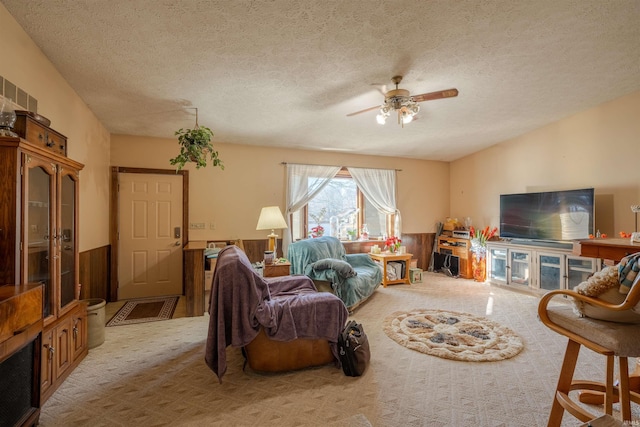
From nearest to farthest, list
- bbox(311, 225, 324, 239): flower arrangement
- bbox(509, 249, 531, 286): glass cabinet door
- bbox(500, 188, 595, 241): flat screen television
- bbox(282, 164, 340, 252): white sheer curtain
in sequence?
bbox(500, 188, 595, 241): flat screen television, bbox(509, 249, 531, 286): glass cabinet door, bbox(282, 164, 340, 252): white sheer curtain, bbox(311, 225, 324, 239): flower arrangement

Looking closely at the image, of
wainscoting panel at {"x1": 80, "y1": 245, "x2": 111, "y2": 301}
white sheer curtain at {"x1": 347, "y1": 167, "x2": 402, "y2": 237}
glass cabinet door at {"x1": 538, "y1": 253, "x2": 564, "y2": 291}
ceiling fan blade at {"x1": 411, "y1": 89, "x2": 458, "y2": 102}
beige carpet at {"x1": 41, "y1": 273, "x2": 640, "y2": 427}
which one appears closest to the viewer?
beige carpet at {"x1": 41, "y1": 273, "x2": 640, "y2": 427}

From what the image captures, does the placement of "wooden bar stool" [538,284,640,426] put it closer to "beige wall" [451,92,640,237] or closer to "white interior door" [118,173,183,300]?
"beige wall" [451,92,640,237]

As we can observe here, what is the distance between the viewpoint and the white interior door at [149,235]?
4305 mm

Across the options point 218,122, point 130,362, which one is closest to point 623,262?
point 130,362

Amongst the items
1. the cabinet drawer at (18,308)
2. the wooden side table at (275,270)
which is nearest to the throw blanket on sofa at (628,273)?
the cabinet drawer at (18,308)

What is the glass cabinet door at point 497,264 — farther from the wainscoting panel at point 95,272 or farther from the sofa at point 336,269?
the wainscoting panel at point 95,272

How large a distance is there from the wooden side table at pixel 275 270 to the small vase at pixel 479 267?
3.82 metres

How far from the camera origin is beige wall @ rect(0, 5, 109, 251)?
2.04 m

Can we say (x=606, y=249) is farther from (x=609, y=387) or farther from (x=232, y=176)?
(x=232, y=176)

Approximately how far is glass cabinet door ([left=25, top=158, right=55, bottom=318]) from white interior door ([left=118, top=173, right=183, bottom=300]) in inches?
94.2

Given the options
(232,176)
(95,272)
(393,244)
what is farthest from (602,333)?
(95,272)

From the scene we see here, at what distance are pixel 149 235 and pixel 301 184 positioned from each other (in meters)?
2.53

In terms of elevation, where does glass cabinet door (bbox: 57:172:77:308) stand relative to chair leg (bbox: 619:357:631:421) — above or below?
above

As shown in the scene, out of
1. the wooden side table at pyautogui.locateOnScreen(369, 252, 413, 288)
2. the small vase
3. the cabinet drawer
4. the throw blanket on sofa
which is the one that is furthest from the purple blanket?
the small vase
